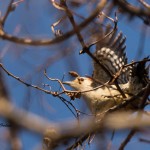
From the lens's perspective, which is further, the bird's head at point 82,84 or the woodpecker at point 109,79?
the bird's head at point 82,84

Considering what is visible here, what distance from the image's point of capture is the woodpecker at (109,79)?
424 cm

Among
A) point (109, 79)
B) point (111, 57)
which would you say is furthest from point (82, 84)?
point (111, 57)

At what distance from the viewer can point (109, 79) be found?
4.91 metres

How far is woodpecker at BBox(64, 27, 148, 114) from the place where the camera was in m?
4.24

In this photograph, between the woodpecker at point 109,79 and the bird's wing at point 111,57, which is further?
the bird's wing at point 111,57

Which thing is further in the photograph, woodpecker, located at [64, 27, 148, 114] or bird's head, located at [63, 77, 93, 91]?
bird's head, located at [63, 77, 93, 91]

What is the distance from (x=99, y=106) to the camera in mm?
4906

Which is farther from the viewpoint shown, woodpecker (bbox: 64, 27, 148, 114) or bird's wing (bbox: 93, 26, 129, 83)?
bird's wing (bbox: 93, 26, 129, 83)

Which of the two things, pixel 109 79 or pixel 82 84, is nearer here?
pixel 109 79

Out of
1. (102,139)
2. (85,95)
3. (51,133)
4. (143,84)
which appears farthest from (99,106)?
(51,133)

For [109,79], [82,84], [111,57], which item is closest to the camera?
[109,79]

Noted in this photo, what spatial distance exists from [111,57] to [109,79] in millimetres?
967

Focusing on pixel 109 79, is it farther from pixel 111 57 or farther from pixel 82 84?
pixel 111 57

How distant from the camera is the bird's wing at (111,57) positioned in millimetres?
5414
